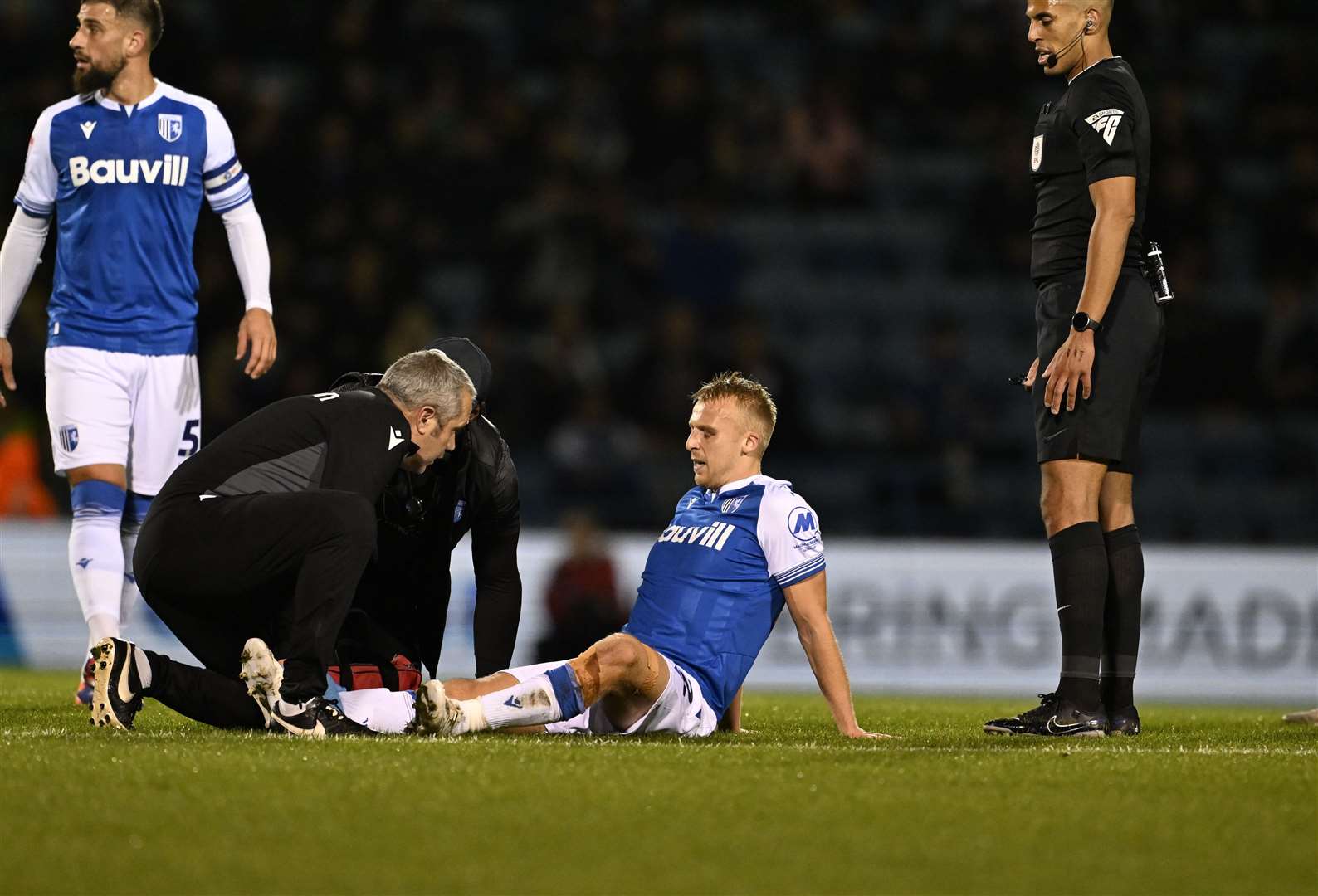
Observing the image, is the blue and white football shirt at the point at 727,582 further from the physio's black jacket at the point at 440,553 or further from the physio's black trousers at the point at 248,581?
the physio's black trousers at the point at 248,581

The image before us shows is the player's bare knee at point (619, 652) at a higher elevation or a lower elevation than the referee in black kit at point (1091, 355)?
lower

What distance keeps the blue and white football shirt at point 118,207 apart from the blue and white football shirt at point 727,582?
2.13m

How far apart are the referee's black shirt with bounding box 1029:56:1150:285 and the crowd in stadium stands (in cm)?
552

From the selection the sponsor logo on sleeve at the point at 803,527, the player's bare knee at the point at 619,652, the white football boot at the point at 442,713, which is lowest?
the white football boot at the point at 442,713

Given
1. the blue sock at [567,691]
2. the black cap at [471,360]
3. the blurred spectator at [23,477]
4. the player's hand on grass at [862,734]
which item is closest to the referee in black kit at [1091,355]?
the player's hand on grass at [862,734]

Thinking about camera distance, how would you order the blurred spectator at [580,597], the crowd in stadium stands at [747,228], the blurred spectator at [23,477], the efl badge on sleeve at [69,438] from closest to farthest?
the efl badge on sleeve at [69,438], the blurred spectator at [580,597], the blurred spectator at [23,477], the crowd in stadium stands at [747,228]

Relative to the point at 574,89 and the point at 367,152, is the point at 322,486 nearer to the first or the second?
the point at 367,152

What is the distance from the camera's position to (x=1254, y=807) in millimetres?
3594

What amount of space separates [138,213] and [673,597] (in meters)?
2.45

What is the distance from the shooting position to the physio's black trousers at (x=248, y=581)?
4.49 metres

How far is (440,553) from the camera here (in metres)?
5.38

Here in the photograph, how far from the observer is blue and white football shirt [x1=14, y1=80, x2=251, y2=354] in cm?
600

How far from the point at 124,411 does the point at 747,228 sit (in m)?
8.41

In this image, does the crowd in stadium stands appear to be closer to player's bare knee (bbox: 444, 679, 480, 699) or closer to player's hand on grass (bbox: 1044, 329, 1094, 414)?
player's hand on grass (bbox: 1044, 329, 1094, 414)
